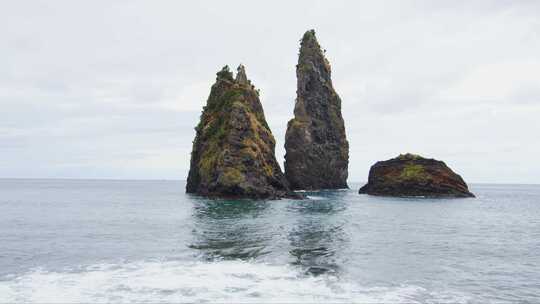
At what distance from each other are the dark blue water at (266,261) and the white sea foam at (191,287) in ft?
0.14

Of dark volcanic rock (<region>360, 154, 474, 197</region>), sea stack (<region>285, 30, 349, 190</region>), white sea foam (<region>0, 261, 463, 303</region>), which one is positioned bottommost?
white sea foam (<region>0, 261, 463, 303</region>)

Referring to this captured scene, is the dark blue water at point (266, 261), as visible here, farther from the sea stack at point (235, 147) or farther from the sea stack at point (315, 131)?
the sea stack at point (315, 131)

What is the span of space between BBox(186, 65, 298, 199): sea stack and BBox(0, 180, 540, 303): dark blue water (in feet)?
90.2

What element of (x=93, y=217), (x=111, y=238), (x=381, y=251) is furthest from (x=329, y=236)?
(x=93, y=217)

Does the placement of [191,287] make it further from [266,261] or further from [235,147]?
[235,147]

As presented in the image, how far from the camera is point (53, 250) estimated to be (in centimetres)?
2873

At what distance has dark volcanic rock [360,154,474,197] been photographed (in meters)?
90.8

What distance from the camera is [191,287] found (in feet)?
61.4

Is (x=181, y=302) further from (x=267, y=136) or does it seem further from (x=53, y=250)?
(x=267, y=136)

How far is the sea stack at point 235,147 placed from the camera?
242ft

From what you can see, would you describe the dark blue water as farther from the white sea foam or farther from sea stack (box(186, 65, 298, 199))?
sea stack (box(186, 65, 298, 199))

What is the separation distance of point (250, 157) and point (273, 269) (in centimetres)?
5179

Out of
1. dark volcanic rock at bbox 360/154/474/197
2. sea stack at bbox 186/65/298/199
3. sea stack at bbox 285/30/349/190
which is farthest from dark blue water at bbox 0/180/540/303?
sea stack at bbox 285/30/349/190

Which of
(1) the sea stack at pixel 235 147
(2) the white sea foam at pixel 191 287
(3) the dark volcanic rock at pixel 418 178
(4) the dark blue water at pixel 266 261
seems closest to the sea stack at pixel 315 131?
(3) the dark volcanic rock at pixel 418 178
